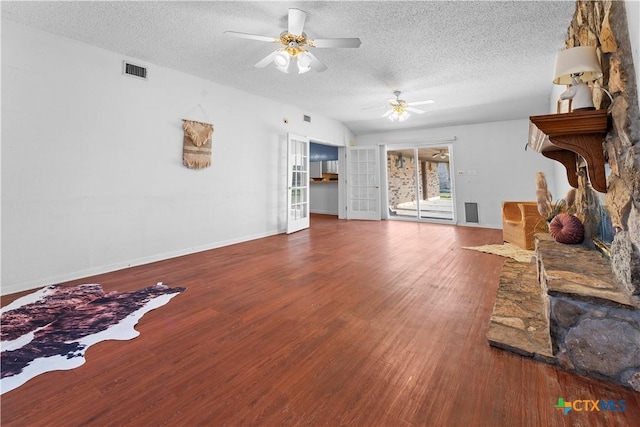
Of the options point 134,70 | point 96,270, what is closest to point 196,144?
point 134,70

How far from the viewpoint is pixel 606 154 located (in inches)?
59.6

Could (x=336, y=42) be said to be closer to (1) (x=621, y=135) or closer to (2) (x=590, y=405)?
(1) (x=621, y=135)

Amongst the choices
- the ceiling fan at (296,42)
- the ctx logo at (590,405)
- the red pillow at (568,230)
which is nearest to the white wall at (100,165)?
the ceiling fan at (296,42)

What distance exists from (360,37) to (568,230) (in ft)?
9.10

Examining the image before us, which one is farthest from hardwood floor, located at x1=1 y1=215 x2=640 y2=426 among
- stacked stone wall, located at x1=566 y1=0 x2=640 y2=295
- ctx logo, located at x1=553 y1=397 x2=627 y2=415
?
stacked stone wall, located at x1=566 y1=0 x2=640 y2=295

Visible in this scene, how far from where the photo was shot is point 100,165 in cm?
302

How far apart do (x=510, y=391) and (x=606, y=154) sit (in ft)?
4.81

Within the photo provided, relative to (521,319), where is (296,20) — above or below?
above

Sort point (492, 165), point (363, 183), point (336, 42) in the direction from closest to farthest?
1. point (336, 42)
2. point (492, 165)
3. point (363, 183)

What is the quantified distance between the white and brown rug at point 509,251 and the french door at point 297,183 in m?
3.23

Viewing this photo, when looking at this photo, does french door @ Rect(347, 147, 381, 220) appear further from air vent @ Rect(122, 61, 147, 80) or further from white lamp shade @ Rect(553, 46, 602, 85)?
white lamp shade @ Rect(553, 46, 602, 85)

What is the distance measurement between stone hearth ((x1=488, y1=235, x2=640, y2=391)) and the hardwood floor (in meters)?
0.08

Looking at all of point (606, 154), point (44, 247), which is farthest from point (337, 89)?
point (44, 247)

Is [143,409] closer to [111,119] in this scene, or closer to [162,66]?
[111,119]
